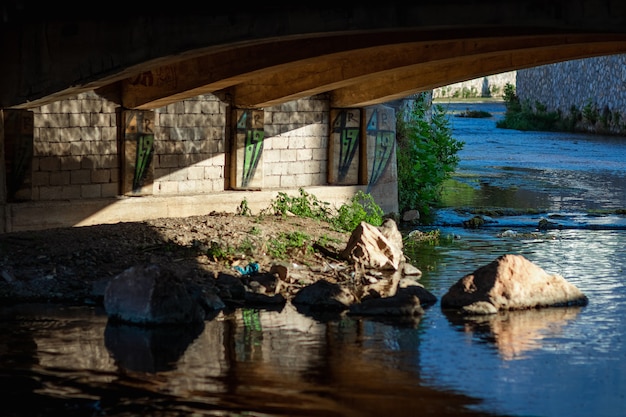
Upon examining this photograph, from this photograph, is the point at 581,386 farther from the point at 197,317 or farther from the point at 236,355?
the point at 197,317

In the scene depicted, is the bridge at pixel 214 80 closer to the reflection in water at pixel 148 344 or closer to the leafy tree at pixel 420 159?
the leafy tree at pixel 420 159

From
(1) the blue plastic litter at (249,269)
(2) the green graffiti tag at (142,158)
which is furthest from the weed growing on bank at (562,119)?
(1) the blue plastic litter at (249,269)

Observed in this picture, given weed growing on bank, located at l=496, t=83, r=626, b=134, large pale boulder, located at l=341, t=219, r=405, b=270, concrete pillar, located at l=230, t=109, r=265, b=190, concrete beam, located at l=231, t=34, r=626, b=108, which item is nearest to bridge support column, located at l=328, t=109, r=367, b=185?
concrete beam, located at l=231, t=34, r=626, b=108

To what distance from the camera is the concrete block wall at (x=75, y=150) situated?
1841cm

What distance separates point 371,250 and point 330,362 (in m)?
6.09

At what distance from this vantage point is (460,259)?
19.2 m

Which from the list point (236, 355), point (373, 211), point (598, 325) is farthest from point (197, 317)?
point (373, 211)

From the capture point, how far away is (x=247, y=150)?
70.5 feet

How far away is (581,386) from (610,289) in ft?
17.8

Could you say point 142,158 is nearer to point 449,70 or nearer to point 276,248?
point 276,248

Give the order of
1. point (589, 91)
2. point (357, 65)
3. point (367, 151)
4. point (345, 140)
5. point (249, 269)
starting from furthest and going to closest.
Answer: point (589, 91) → point (367, 151) → point (345, 140) → point (357, 65) → point (249, 269)

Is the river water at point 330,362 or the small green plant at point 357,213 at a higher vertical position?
the small green plant at point 357,213

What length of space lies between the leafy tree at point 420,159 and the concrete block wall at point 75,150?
26.1ft

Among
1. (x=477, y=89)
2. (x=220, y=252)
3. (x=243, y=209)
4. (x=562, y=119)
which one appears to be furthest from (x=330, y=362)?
(x=477, y=89)
